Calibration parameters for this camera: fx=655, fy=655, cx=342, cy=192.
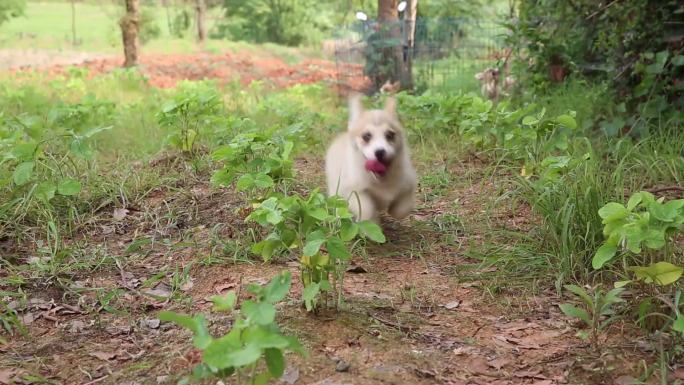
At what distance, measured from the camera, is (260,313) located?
1.54 m

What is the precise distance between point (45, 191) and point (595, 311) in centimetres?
261

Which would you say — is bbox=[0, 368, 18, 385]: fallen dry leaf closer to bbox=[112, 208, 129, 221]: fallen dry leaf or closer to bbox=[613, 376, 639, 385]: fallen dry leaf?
bbox=[112, 208, 129, 221]: fallen dry leaf

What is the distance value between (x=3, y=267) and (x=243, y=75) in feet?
33.8

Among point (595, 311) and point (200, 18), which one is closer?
point (595, 311)

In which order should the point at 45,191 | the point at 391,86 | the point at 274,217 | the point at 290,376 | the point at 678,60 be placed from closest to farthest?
1. the point at 290,376
2. the point at 274,217
3. the point at 45,191
4. the point at 678,60
5. the point at 391,86

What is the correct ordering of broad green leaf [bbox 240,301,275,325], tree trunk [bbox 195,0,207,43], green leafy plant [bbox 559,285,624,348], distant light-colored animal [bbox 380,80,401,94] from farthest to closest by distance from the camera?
tree trunk [bbox 195,0,207,43], distant light-colored animal [bbox 380,80,401,94], green leafy plant [bbox 559,285,624,348], broad green leaf [bbox 240,301,275,325]

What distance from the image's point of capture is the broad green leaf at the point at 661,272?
196 cm

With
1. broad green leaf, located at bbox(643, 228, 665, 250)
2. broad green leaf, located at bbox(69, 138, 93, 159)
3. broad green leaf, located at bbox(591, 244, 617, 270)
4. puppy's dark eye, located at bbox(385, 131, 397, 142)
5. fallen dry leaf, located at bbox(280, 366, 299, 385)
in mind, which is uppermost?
puppy's dark eye, located at bbox(385, 131, 397, 142)

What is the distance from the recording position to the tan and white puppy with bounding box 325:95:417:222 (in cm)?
321

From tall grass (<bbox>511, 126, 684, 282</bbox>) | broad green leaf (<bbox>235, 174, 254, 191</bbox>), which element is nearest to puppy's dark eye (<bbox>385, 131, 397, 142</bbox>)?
tall grass (<bbox>511, 126, 684, 282</bbox>)

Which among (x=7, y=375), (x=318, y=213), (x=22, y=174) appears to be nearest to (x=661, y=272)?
(x=318, y=213)

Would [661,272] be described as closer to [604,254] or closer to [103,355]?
[604,254]

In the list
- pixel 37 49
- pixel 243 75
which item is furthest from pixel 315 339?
pixel 37 49

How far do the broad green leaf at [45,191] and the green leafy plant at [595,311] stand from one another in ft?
8.08
